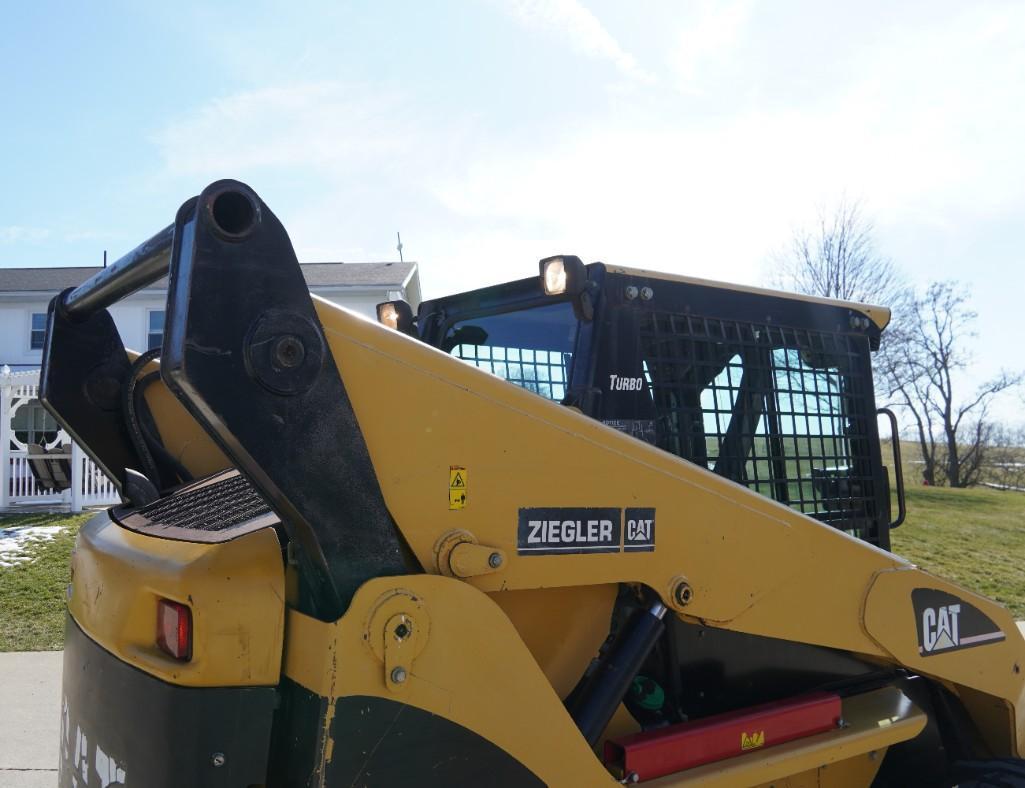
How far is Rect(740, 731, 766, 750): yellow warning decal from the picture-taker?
220 cm

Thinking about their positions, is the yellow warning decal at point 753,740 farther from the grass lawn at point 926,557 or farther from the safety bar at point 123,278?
the grass lawn at point 926,557

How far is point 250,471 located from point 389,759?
0.61 meters

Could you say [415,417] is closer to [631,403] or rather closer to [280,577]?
[280,577]

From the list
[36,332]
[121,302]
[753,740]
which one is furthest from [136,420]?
[36,332]

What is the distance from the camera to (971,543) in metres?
12.9

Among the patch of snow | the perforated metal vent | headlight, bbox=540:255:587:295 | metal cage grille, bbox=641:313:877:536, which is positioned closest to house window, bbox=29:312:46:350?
the patch of snow

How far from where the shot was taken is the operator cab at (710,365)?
8.62ft

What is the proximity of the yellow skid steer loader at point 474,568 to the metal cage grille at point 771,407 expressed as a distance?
0.01m

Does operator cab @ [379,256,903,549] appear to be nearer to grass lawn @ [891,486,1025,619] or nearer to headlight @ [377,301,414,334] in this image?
headlight @ [377,301,414,334]

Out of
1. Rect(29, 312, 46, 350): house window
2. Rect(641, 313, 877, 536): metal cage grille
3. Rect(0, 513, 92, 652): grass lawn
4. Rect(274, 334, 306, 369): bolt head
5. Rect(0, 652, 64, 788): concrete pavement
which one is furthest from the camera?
Rect(29, 312, 46, 350): house window

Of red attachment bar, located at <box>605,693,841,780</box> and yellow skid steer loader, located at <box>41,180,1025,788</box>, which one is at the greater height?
yellow skid steer loader, located at <box>41,180,1025,788</box>

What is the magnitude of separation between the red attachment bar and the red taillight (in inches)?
41.1

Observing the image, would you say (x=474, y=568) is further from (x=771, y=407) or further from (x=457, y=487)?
(x=771, y=407)

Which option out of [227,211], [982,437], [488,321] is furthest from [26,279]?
[982,437]
